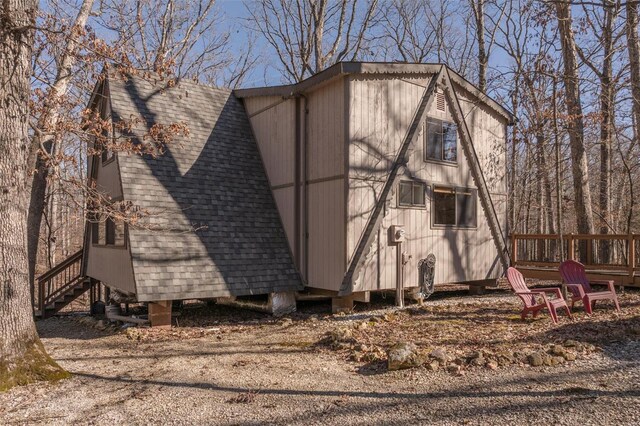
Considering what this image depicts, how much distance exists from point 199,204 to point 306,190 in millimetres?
2308

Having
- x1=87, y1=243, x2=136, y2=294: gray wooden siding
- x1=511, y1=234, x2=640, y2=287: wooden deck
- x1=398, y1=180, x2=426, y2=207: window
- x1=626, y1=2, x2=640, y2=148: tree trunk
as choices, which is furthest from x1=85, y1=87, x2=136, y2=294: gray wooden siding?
x1=626, y1=2, x2=640, y2=148: tree trunk

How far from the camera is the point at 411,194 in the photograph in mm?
10227

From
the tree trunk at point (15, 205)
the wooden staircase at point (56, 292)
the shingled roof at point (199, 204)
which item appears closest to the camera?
the tree trunk at point (15, 205)

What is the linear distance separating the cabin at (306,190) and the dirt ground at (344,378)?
1.41 m

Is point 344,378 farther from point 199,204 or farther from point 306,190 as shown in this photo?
point 199,204

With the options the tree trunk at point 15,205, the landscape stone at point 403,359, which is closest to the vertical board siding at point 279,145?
the landscape stone at point 403,359

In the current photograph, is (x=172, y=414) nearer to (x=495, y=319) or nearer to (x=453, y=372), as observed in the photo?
(x=453, y=372)

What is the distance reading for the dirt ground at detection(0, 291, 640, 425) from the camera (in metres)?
4.23

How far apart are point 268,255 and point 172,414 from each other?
578cm

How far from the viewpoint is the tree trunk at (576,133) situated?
42.1ft

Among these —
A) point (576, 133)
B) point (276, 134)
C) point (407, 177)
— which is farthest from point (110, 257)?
point (576, 133)

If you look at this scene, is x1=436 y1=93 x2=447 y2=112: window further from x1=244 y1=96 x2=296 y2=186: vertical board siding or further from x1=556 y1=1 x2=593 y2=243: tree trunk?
x1=556 y1=1 x2=593 y2=243: tree trunk

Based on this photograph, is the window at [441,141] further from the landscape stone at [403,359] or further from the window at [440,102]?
the landscape stone at [403,359]

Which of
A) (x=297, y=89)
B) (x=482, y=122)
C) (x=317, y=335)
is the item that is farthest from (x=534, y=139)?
(x=317, y=335)
